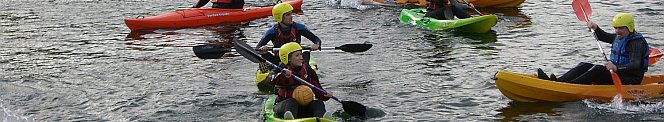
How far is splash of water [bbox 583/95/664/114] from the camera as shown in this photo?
36.1ft

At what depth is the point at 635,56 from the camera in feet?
36.3

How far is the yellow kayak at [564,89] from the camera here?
11117 mm

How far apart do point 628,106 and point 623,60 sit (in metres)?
0.55

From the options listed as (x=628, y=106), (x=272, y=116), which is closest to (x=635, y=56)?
(x=628, y=106)

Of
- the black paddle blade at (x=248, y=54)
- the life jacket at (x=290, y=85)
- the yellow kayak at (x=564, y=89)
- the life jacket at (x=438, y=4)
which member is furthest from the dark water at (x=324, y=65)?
the life jacket at (x=290, y=85)

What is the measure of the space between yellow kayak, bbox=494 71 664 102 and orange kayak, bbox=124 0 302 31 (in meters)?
9.34

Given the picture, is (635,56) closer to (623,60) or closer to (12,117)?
(623,60)

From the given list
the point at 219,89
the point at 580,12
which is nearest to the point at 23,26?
the point at 219,89

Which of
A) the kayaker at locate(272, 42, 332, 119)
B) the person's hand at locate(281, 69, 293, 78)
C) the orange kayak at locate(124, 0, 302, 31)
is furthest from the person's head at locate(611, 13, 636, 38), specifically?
the orange kayak at locate(124, 0, 302, 31)

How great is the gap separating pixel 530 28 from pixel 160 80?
778 centimetres

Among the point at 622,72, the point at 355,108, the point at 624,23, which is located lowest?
the point at 355,108

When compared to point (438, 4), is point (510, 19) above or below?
below

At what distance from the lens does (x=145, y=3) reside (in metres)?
Result: 24.0

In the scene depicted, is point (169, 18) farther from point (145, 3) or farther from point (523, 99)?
point (523, 99)
